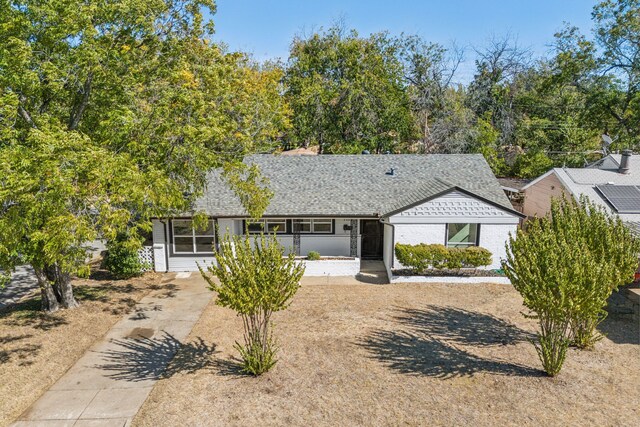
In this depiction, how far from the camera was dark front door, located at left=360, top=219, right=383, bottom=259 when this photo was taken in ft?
69.3

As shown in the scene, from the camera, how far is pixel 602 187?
20.2m

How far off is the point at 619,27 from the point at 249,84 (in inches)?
1038

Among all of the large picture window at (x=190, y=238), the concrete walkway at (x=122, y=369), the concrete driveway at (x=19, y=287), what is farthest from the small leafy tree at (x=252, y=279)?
the concrete driveway at (x=19, y=287)

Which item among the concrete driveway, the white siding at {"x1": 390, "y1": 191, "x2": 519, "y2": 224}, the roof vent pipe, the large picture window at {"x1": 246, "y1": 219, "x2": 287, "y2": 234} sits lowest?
the concrete driveway

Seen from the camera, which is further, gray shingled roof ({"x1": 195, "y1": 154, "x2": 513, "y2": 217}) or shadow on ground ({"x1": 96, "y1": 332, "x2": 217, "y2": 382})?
gray shingled roof ({"x1": 195, "y1": 154, "x2": 513, "y2": 217})

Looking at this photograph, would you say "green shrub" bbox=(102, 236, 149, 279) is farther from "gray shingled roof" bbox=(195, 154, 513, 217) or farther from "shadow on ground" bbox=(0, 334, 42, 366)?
"shadow on ground" bbox=(0, 334, 42, 366)

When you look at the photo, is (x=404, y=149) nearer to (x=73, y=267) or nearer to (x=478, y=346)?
(x=478, y=346)

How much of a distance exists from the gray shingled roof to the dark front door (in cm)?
151

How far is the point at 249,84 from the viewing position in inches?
1353

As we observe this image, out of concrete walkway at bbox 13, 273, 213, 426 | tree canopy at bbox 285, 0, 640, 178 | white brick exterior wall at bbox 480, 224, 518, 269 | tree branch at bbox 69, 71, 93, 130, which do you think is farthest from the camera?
tree canopy at bbox 285, 0, 640, 178

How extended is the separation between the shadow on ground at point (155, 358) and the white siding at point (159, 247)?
701cm

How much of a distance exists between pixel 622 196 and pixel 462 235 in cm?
742

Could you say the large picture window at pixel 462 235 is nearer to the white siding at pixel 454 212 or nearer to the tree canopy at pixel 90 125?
the white siding at pixel 454 212

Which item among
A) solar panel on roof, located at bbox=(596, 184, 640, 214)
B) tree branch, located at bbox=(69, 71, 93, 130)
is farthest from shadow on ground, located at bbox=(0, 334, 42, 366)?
solar panel on roof, located at bbox=(596, 184, 640, 214)
